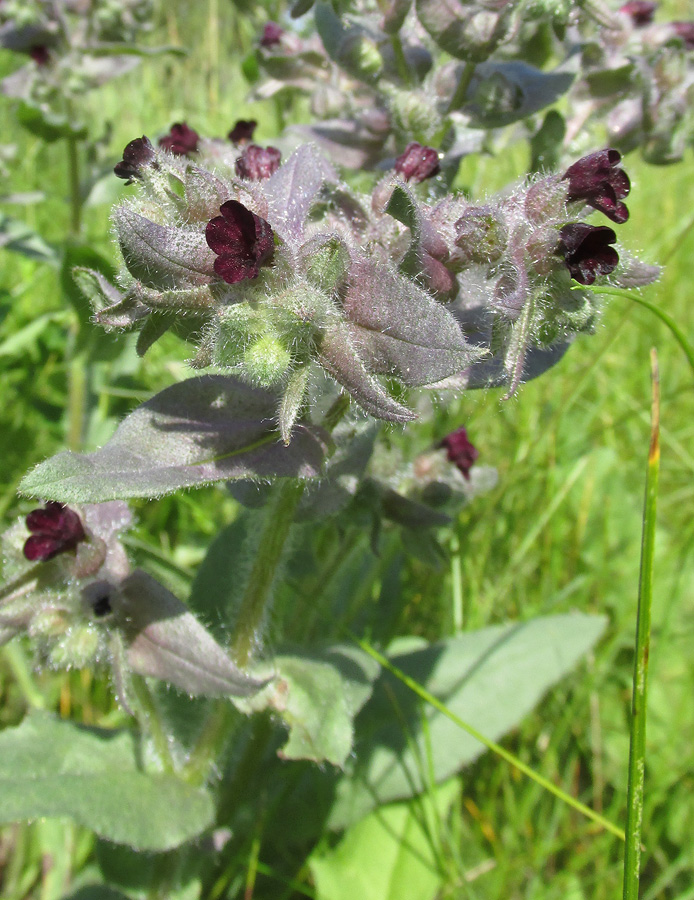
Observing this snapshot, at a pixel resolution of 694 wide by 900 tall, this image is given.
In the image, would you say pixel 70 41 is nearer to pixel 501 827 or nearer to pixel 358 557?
pixel 358 557

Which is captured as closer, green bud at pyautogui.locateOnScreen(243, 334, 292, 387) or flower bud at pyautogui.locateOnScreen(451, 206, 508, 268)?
green bud at pyautogui.locateOnScreen(243, 334, 292, 387)

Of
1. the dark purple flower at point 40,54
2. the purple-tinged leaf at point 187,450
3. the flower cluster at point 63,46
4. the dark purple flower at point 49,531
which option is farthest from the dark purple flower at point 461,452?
the dark purple flower at point 40,54

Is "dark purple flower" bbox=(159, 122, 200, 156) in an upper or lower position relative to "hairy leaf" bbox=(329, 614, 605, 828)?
upper

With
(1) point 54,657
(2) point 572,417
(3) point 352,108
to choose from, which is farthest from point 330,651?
(2) point 572,417

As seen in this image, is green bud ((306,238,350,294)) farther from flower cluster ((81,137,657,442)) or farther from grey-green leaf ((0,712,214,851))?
grey-green leaf ((0,712,214,851))

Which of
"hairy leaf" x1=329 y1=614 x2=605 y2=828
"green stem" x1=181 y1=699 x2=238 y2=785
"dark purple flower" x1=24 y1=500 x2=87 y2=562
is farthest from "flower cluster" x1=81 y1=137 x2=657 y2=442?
"hairy leaf" x1=329 y1=614 x2=605 y2=828

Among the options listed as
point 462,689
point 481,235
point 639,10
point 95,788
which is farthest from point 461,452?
point 639,10
